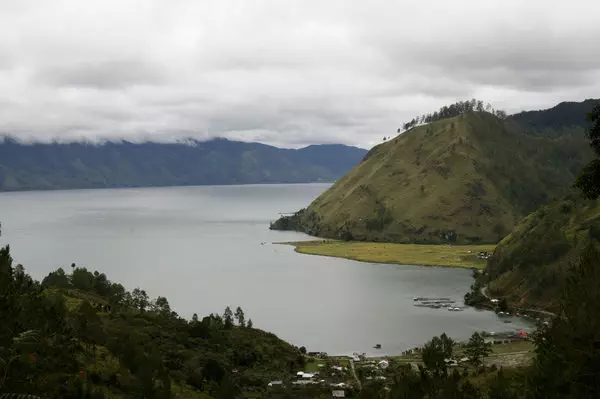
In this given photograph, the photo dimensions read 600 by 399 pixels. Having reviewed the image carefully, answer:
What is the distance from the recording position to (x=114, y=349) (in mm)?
77750

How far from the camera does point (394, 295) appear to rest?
195 meters

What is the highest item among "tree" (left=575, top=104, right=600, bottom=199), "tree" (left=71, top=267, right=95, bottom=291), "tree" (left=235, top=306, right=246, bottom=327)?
"tree" (left=575, top=104, right=600, bottom=199)

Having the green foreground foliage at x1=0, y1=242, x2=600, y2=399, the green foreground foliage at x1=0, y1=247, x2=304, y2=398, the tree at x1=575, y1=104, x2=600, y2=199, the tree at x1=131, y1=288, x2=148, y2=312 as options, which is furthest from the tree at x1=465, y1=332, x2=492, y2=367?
the tree at x1=131, y1=288, x2=148, y2=312

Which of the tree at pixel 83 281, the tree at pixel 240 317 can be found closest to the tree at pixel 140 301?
the tree at pixel 83 281

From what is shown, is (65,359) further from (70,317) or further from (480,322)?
(480,322)

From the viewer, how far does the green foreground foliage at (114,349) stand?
132ft

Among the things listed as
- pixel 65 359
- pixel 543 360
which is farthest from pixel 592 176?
pixel 65 359

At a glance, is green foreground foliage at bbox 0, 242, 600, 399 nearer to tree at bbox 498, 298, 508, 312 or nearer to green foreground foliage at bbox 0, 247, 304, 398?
green foreground foliage at bbox 0, 247, 304, 398

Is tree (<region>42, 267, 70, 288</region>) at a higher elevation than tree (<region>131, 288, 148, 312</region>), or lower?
higher

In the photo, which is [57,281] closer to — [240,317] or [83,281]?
[83,281]

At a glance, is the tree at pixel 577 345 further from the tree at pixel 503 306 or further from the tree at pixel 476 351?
the tree at pixel 503 306

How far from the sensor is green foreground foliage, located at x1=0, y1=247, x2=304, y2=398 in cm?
4016

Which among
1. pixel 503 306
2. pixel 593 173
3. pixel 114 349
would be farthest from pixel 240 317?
pixel 593 173

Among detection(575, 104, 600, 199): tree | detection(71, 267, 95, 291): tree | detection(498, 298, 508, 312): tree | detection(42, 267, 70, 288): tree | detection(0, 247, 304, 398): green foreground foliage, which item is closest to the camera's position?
detection(0, 247, 304, 398): green foreground foliage
